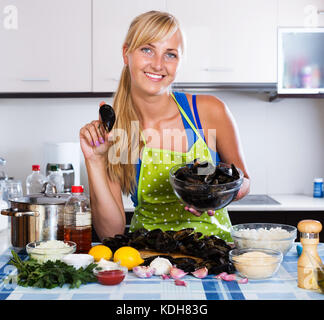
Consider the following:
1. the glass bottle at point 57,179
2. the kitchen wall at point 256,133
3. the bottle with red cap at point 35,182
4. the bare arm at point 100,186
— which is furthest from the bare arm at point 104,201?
the kitchen wall at point 256,133

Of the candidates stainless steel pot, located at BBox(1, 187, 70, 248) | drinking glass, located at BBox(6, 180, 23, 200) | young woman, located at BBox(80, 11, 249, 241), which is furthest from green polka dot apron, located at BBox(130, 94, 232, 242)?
drinking glass, located at BBox(6, 180, 23, 200)

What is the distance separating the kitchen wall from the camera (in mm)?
3324

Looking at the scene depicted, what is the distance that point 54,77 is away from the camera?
300cm

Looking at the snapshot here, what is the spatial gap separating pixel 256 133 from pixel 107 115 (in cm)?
199

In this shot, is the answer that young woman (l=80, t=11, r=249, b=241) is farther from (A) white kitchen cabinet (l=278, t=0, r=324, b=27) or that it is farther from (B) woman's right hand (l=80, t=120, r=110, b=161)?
(A) white kitchen cabinet (l=278, t=0, r=324, b=27)

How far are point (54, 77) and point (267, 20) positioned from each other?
143cm

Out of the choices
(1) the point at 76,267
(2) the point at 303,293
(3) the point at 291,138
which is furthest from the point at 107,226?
(3) the point at 291,138

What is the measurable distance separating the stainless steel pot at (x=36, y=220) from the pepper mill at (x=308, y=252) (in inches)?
29.5

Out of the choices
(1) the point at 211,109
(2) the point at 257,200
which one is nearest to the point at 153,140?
(1) the point at 211,109

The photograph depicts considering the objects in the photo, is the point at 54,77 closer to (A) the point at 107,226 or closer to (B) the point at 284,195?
(A) the point at 107,226

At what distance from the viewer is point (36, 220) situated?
4.83 feet

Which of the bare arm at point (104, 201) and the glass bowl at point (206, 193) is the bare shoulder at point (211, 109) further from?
the glass bowl at point (206, 193)

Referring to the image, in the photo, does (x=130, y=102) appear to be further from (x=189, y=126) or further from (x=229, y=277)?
(x=229, y=277)

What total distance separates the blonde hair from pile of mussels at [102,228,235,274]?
40cm
